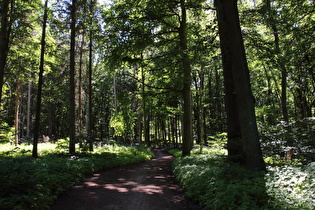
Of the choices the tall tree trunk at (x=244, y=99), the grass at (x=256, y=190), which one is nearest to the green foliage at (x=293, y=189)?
the grass at (x=256, y=190)

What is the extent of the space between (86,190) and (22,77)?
11.9 metres

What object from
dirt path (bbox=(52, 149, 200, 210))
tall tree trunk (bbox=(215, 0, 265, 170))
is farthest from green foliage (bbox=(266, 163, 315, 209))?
A: dirt path (bbox=(52, 149, 200, 210))

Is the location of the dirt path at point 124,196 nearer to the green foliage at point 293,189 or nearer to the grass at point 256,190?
the grass at point 256,190

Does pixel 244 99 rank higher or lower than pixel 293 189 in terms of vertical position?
higher

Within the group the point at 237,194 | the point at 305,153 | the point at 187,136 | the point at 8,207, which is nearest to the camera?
the point at 8,207

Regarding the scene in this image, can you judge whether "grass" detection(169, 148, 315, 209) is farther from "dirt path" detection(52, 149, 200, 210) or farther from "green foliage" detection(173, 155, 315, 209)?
"dirt path" detection(52, 149, 200, 210)

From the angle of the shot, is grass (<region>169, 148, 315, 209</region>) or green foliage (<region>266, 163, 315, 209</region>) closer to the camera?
green foliage (<region>266, 163, 315, 209</region>)

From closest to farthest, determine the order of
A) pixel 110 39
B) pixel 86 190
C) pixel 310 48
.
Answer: pixel 86 190, pixel 310 48, pixel 110 39

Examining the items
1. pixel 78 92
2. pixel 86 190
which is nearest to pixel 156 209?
pixel 86 190

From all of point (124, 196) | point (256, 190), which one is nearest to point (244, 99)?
point (256, 190)

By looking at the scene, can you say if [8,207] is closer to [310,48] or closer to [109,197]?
[109,197]

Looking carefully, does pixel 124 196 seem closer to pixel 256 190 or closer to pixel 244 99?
pixel 256 190

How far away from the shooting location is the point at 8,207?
153 inches

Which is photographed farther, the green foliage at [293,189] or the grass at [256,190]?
the grass at [256,190]
